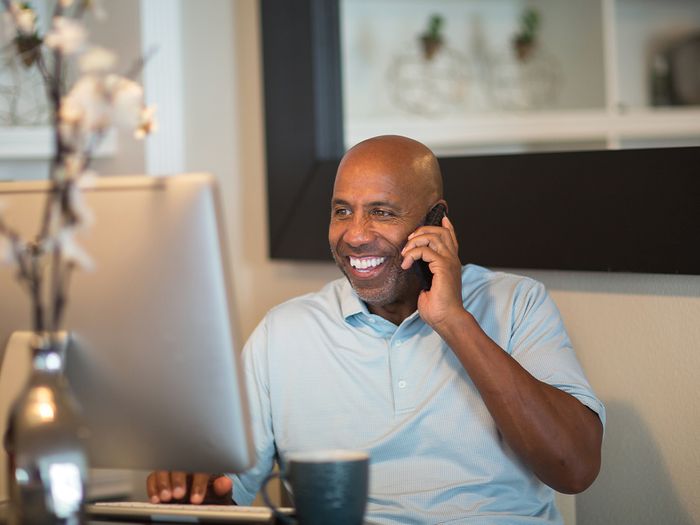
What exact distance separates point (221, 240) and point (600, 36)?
10.5 feet

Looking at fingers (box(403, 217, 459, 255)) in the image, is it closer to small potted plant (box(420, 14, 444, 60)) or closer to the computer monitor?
the computer monitor

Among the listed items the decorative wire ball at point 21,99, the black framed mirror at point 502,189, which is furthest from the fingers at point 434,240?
the decorative wire ball at point 21,99

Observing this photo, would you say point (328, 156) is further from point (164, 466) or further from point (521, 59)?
point (521, 59)

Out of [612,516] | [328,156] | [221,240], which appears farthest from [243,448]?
[328,156]

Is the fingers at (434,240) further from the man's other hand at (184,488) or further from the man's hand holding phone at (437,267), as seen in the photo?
the man's other hand at (184,488)

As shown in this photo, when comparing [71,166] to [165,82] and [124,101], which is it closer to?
[124,101]

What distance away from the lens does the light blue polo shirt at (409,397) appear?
160cm

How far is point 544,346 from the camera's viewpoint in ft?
5.37

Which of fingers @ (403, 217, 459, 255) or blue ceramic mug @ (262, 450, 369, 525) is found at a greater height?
fingers @ (403, 217, 459, 255)

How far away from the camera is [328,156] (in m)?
2.46

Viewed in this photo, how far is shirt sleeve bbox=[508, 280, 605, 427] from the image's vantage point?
1.58m

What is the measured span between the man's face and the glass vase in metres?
0.88

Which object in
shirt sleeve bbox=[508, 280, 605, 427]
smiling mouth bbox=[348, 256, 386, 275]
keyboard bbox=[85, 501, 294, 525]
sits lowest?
keyboard bbox=[85, 501, 294, 525]

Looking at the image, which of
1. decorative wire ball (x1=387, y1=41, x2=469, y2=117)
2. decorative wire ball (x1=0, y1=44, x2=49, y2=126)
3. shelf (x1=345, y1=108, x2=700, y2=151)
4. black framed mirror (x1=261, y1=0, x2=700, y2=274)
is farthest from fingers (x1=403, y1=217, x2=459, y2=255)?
decorative wire ball (x1=387, y1=41, x2=469, y2=117)
